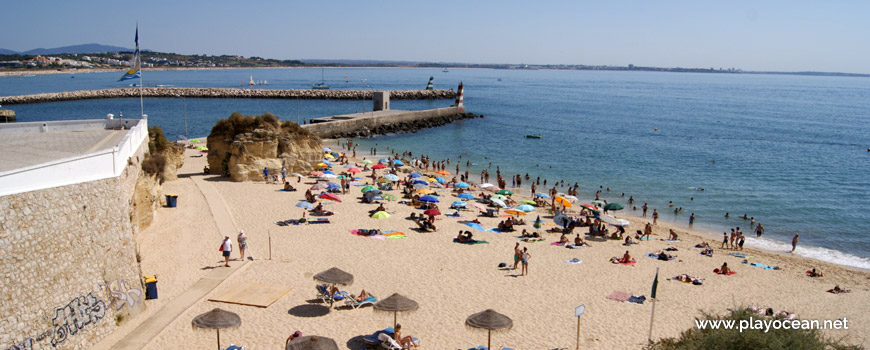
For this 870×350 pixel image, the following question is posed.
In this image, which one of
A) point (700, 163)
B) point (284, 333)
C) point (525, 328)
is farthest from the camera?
point (700, 163)

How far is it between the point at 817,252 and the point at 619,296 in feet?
41.0

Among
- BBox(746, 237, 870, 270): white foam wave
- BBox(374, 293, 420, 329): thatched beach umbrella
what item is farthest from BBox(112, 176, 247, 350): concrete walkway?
BBox(746, 237, 870, 270): white foam wave

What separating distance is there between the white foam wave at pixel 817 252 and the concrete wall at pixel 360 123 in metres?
30.1

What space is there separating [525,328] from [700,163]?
35280 millimetres

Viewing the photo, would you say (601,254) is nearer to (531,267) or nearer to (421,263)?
(531,267)

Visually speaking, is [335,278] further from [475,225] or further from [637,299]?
[475,225]

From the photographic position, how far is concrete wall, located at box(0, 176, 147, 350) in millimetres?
8625

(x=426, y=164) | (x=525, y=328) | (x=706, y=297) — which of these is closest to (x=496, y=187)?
(x=426, y=164)

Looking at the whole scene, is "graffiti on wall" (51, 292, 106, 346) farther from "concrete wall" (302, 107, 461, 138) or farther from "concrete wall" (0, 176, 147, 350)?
"concrete wall" (302, 107, 461, 138)

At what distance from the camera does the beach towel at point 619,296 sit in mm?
14212

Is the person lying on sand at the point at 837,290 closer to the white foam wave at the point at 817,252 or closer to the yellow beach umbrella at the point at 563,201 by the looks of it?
the white foam wave at the point at 817,252

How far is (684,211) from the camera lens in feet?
91.3

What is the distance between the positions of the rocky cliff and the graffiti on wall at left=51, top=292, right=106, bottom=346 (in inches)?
596

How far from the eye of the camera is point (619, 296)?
47.2 feet
